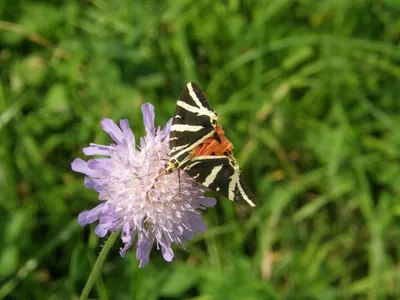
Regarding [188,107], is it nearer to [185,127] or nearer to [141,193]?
[185,127]

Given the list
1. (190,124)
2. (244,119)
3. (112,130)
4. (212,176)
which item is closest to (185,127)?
(190,124)

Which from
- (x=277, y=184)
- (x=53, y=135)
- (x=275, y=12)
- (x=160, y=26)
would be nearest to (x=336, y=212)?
(x=277, y=184)

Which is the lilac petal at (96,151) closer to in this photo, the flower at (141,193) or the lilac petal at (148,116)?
the flower at (141,193)

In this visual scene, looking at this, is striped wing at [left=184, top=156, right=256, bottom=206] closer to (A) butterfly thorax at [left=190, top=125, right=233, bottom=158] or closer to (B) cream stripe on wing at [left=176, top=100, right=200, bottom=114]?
(A) butterfly thorax at [left=190, top=125, right=233, bottom=158]

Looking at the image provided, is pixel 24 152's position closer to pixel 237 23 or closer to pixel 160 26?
pixel 160 26

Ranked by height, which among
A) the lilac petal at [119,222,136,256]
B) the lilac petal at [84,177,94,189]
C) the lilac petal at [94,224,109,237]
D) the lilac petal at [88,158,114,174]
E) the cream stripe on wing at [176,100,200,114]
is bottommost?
the lilac petal at [119,222,136,256]

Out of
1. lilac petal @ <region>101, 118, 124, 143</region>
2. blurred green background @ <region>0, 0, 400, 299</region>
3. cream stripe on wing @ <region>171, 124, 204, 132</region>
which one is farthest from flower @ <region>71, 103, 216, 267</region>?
blurred green background @ <region>0, 0, 400, 299</region>

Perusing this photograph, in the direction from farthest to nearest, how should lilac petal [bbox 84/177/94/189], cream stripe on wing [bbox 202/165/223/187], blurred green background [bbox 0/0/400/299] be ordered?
blurred green background [bbox 0/0/400/299] → lilac petal [bbox 84/177/94/189] → cream stripe on wing [bbox 202/165/223/187]
